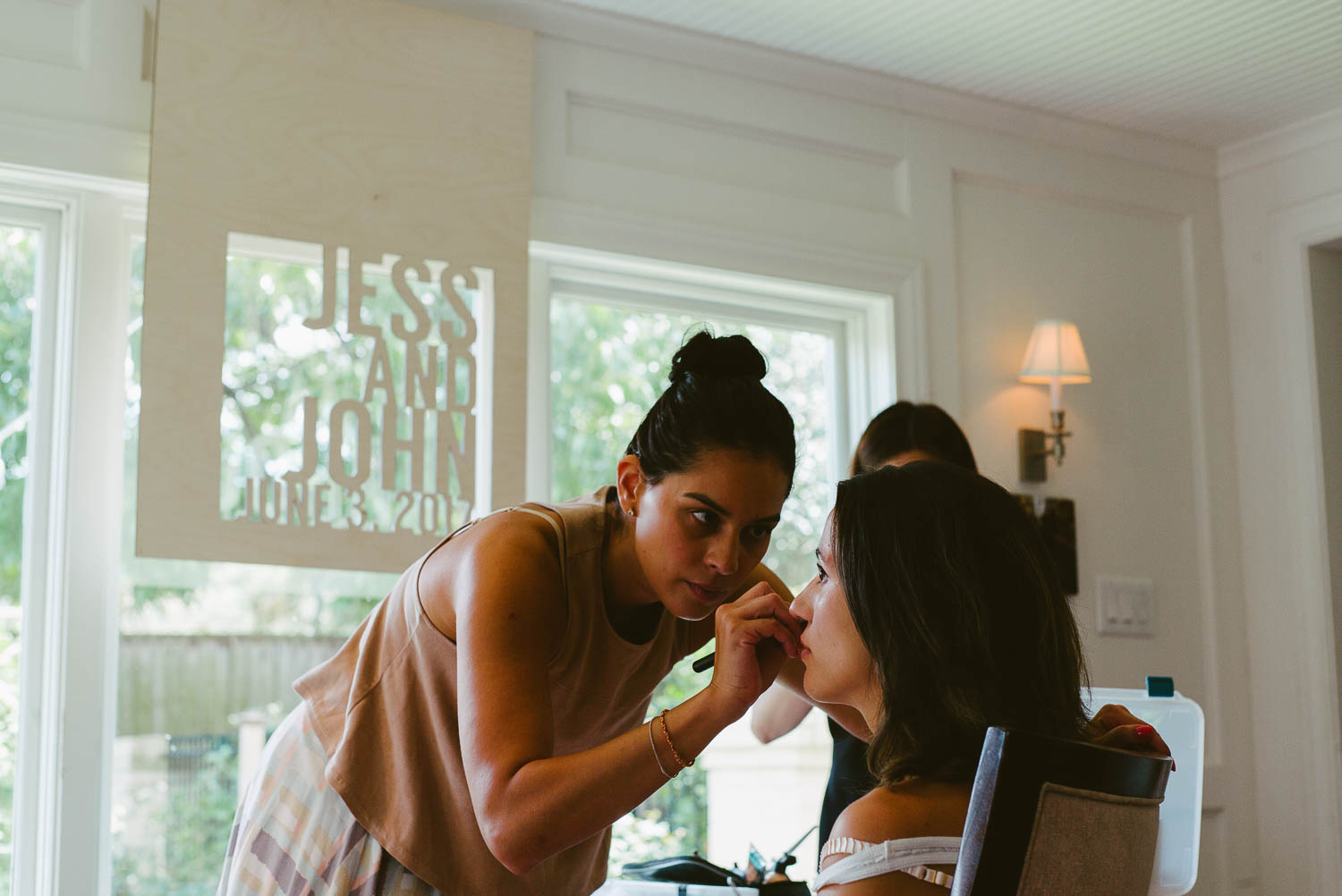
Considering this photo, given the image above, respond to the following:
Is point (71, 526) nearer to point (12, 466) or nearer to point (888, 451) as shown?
point (12, 466)

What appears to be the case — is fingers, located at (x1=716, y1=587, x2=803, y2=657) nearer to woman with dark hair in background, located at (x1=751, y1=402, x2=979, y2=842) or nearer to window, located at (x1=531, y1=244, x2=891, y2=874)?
woman with dark hair in background, located at (x1=751, y1=402, x2=979, y2=842)

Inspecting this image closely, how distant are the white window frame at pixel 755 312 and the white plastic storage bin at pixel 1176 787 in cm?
117

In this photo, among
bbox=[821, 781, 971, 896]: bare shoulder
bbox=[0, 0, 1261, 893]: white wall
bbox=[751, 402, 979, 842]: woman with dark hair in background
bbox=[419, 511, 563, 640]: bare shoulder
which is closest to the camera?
bbox=[821, 781, 971, 896]: bare shoulder

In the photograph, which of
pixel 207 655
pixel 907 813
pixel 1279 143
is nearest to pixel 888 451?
pixel 907 813

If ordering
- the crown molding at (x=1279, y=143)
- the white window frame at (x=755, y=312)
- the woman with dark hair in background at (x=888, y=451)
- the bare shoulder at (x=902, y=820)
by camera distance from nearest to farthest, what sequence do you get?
the bare shoulder at (x=902, y=820) → the woman with dark hair in background at (x=888, y=451) → the white window frame at (x=755, y=312) → the crown molding at (x=1279, y=143)

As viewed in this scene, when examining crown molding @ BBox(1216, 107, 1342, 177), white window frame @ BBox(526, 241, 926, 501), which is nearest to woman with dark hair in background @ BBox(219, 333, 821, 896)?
white window frame @ BBox(526, 241, 926, 501)

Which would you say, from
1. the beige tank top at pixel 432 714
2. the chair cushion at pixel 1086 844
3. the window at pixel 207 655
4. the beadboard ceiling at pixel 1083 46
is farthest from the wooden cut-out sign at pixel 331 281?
the chair cushion at pixel 1086 844

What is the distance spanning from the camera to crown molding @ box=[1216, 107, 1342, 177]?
12.2ft

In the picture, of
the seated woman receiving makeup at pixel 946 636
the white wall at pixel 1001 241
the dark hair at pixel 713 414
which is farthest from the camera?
the white wall at pixel 1001 241

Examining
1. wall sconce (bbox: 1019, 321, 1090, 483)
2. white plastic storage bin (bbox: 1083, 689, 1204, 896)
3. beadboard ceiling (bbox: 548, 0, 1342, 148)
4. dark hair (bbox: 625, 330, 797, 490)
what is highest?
beadboard ceiling (bbox: 548, 0, 1342, 148)

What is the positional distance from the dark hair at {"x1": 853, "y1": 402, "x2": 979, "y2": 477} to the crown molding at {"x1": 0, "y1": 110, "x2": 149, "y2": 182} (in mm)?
1459

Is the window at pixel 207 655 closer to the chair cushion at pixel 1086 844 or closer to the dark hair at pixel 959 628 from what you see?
the dark hair at pixel 959 628

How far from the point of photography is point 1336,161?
3.72 metres

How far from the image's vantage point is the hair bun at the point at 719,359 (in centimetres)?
173
